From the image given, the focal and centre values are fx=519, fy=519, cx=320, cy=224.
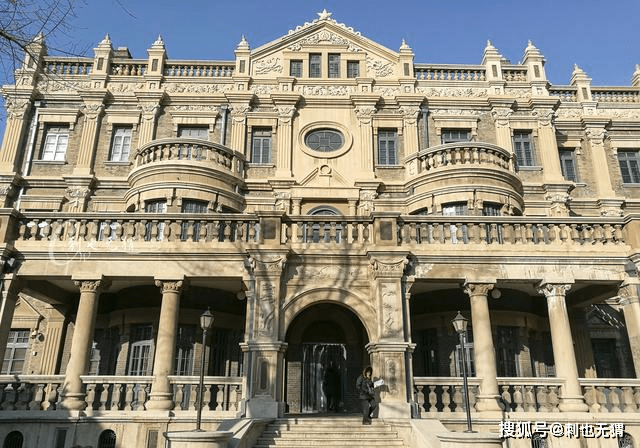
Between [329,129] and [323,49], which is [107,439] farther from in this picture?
[323,49]

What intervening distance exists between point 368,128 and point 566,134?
9.20m

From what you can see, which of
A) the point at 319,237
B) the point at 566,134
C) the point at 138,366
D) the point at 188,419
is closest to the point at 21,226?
the point at 138,366

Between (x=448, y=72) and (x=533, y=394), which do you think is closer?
(x=533, y=394)

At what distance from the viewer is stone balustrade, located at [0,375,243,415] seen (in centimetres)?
1248

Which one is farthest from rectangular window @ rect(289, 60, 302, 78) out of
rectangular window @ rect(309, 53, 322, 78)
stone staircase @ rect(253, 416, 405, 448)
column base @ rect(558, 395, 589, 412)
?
column base @ rect(558, 395, 589, 412)

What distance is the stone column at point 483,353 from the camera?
1237 cm

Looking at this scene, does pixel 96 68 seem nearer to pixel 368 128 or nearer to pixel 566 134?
pixel 368 128

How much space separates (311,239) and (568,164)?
50.0 ft

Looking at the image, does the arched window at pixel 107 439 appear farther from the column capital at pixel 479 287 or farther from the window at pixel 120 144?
the window at pixel 120 144

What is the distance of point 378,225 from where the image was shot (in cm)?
1352

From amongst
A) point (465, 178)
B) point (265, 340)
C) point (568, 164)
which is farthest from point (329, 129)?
point (265, 340)

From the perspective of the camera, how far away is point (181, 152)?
19844mm

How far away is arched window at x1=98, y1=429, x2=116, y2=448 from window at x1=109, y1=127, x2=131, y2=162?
12872mm

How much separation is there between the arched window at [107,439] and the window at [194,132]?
1360cm
